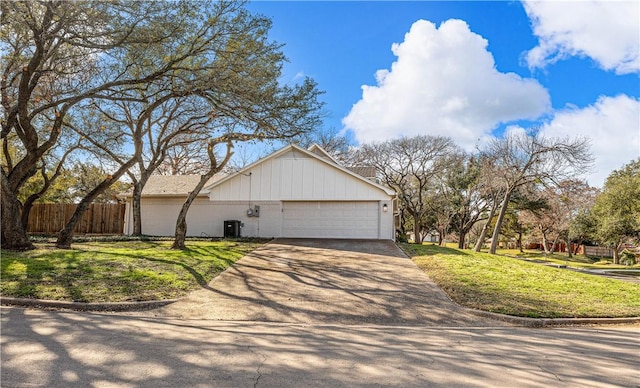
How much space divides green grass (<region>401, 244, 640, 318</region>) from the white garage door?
5524 mm

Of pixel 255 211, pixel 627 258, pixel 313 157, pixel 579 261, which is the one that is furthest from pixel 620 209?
pixel 255 211

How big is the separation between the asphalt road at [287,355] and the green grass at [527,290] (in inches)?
61.1

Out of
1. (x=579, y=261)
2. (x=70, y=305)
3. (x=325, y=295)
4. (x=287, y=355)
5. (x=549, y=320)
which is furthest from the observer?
(x=579, y=261)

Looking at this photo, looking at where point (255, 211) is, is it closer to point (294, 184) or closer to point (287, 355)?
point (294, 184)

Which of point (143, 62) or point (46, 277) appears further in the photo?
point (143, 62)

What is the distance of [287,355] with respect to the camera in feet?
14.9

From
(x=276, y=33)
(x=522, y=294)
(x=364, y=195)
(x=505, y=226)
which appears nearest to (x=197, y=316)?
(x=522, y=294)

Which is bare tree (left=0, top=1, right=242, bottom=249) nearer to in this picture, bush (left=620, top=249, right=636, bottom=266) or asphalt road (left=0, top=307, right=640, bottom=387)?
asphalt road (left=0, top=307, right=640, bottom=387)

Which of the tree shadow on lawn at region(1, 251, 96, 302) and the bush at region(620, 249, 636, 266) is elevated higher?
the tree shadow on lawn at region(1, 251, 96, 302)

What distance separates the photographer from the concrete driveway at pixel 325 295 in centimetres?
704

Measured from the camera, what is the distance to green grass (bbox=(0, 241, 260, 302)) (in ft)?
24.5

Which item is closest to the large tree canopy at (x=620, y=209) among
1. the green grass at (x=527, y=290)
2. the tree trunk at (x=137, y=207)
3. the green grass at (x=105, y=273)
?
the green grass at (x=527, y=290)

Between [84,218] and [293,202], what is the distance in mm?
12657

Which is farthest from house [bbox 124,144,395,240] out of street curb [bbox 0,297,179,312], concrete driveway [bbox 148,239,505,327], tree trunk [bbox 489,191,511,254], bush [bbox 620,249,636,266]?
bush [bbox 620,249,636,266]
